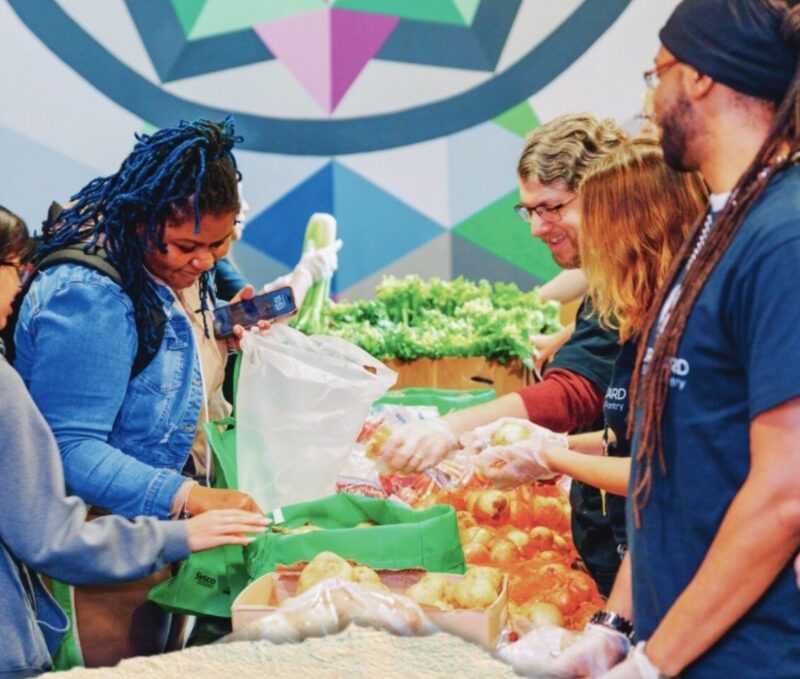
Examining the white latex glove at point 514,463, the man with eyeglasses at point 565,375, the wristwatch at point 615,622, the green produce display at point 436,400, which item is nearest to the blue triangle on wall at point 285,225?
the green produce display at point 436,400

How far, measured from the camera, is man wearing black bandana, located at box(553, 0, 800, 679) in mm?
A: 1032

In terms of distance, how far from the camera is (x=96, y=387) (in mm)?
1808

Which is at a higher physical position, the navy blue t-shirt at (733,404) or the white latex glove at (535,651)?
the navy blue t-shirt at (733,404)

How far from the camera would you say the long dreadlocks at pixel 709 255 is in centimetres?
109

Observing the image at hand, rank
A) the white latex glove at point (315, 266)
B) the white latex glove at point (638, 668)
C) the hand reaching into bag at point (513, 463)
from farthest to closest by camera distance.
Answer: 1. the white latex glove at point (315, 266)
2. the hand reaching into bag at point (513, 463)
3. the white latex glove at point (638, 668)

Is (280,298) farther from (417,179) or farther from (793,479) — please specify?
(417,179)

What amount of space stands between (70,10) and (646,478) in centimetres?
466

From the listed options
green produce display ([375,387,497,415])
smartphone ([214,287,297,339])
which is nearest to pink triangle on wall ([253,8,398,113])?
green produce display ([375,387,497,415])

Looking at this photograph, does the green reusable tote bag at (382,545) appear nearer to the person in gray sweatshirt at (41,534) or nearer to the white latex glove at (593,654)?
the person in gray sweatshirt at (41,534)

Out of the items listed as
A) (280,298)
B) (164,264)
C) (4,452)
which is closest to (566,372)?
(280,298)

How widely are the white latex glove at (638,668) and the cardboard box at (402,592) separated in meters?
0.37

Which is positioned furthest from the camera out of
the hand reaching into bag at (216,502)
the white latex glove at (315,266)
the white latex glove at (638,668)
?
the white latex glove at (315,266)

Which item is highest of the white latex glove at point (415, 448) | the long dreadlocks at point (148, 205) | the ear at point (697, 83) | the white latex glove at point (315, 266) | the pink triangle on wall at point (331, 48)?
the pink triangle on wall at point (331, 48)

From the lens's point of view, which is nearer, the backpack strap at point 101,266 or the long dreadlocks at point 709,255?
the long dreadlocks at point 709,255
